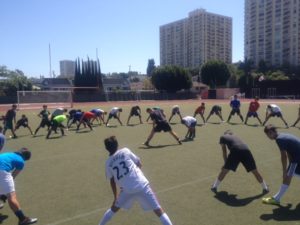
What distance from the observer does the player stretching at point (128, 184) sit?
4.61m

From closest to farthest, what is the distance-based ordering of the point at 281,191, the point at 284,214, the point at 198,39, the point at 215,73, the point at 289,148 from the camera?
the point at 284,214 < the point at 289,148 < the point at 281,191 < the point at 215,73 < the point at 198,39

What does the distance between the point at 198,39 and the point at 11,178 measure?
12184 cm

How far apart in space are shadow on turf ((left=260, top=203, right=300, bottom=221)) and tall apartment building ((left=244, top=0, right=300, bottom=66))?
10711 centimetres

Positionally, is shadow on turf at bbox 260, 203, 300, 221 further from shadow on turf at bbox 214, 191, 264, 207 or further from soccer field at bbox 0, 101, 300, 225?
shadow on turf at bbox 214, 191, 264, 207

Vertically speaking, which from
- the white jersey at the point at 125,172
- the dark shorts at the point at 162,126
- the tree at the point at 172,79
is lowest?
the dark shorts at the point at 162,126

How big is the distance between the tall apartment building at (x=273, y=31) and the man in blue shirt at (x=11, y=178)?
358 ft

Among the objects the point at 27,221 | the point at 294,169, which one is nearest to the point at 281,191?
the point at 294,169

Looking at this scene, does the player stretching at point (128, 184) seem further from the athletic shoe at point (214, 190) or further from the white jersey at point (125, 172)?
the athletic shoe at point (214, 190)

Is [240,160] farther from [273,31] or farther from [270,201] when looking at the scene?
[273,31]

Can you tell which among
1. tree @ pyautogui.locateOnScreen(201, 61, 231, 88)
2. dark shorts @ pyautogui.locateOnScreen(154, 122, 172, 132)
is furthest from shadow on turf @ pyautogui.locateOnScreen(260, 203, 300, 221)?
tree @ pyautogui.locateOnScreen(201, 61, 231, 88)

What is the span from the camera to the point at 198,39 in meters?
122

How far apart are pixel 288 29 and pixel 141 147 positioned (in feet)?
361

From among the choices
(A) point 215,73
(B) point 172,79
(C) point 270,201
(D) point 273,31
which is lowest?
(C) point 270,201

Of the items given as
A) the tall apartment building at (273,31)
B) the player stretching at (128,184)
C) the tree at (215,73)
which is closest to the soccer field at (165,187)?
the player stretching at (128,184)
